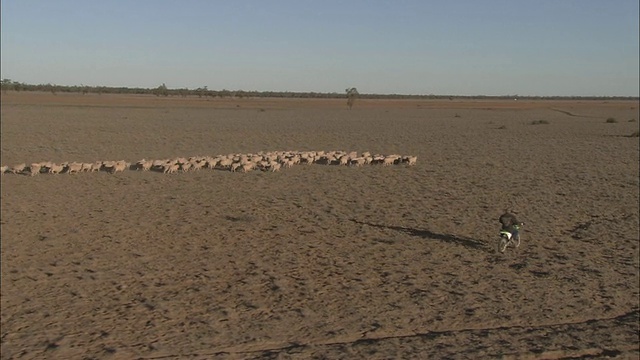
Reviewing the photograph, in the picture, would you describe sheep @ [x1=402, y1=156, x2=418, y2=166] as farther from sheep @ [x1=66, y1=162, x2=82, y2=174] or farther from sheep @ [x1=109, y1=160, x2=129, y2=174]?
sheep @ [x1=66, y1=162, x2=82, y2=174]

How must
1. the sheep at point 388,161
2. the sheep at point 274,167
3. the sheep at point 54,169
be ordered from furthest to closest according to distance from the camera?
the sheep at point 388,161 → the sheep at point 274,167 → the sheep at point 54,169

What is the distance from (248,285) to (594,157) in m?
17.3

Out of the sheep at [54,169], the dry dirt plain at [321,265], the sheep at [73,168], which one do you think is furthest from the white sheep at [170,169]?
the sheep at [54,169]

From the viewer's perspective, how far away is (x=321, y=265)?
9367 mm

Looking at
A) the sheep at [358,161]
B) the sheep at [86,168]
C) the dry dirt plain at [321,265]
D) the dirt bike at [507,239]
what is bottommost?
the dry dirt plain at [321,265]

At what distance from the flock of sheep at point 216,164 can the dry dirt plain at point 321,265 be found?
0.55 metres

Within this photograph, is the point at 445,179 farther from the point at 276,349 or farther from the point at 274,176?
the point at 276,349

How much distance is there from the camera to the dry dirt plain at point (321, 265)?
667 centimetres

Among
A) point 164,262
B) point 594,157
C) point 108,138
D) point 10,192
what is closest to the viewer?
point 164,262

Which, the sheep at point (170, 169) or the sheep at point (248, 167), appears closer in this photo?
the sheep at point (170, 169)

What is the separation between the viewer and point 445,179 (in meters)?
17.0

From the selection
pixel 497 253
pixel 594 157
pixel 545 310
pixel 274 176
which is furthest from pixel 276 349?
pixel 594 157

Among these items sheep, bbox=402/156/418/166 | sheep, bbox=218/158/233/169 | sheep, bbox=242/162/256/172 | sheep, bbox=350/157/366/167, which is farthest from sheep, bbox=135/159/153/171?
sheep, bbox=402/156/418/166

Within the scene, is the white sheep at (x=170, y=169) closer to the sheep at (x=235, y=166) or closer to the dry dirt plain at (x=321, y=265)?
the dry dirt plain at (x=321, y=265)
